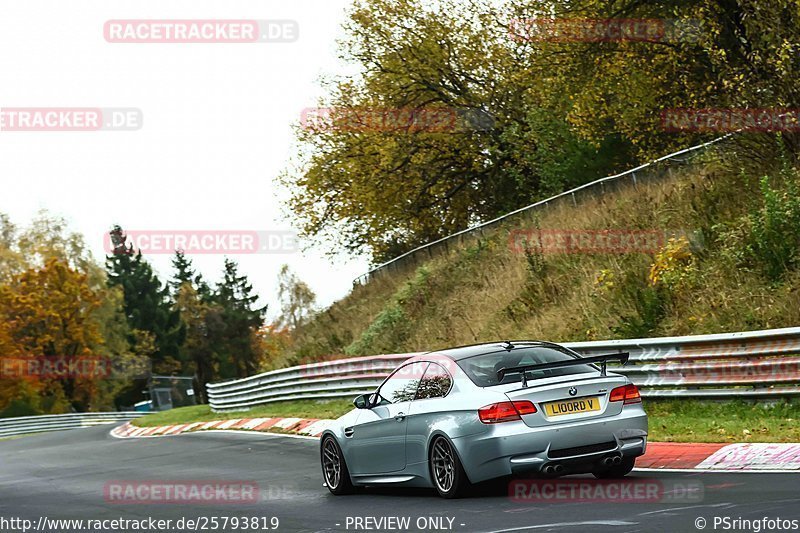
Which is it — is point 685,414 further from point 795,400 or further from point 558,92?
point 558,92

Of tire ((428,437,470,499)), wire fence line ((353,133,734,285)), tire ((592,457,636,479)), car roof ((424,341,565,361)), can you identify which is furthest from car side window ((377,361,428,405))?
wire fence line ((353,133,734,285))

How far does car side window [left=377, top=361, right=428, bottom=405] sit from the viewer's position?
1097 cm

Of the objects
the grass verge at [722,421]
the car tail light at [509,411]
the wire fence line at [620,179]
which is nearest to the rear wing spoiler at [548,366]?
the car tail light at [509,411]

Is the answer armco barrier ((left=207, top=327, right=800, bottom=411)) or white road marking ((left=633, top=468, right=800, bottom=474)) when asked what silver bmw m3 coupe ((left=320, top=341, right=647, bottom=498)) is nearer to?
white road marking ((left=633, top=468, right=800, bottom=474))

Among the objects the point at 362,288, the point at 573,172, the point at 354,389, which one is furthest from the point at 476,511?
the point at 362,288

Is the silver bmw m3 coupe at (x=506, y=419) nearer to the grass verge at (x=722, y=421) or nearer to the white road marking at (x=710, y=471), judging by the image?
the white road marking at (x=710, y=471)

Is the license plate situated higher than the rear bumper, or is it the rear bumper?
the license plate

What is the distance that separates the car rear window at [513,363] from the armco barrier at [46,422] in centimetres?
4136

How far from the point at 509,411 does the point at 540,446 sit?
39cm

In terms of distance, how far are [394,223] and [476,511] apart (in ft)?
103

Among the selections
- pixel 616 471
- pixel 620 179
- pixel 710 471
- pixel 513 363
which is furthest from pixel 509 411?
pixel 620 179

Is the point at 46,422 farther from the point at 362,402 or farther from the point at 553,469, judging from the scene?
the point at 553,469

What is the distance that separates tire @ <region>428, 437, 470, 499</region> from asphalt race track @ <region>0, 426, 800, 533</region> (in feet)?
0.36

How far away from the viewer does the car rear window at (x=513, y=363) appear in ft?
32.8
